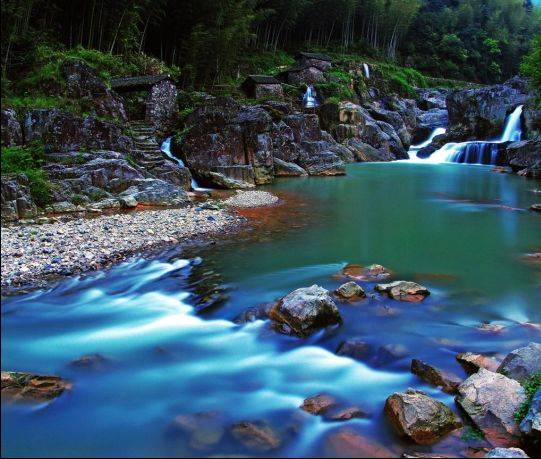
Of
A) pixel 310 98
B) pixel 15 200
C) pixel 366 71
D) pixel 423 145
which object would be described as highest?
pixel 366 71

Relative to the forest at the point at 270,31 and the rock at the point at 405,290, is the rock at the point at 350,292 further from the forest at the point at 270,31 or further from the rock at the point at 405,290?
the forest at the point at 270,31

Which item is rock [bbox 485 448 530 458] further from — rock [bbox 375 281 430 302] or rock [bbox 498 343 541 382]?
rock [bbox 375 281 430 302]

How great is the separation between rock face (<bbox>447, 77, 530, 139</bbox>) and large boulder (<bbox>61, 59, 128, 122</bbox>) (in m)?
30.7

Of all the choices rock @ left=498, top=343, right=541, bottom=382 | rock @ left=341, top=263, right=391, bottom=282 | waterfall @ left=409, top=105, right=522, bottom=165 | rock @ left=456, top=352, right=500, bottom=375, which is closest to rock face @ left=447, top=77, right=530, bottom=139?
waterfall @ left=409, top=105, right=522, bottom=165

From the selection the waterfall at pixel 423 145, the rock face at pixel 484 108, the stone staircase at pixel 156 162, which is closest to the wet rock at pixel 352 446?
the stone staircase at pixel 156 162

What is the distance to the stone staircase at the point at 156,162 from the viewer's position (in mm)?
18188

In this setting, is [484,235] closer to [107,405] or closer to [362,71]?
[107,405]

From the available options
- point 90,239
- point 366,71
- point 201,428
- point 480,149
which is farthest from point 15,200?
point 366,71

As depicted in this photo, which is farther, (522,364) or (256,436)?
(522,364)

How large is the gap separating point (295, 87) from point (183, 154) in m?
24.1

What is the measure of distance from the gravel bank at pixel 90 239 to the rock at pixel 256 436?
16.6 feet

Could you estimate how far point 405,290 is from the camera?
27.0ft

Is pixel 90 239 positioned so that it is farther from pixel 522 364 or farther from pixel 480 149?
pixel 480 149

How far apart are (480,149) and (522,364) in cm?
3315
